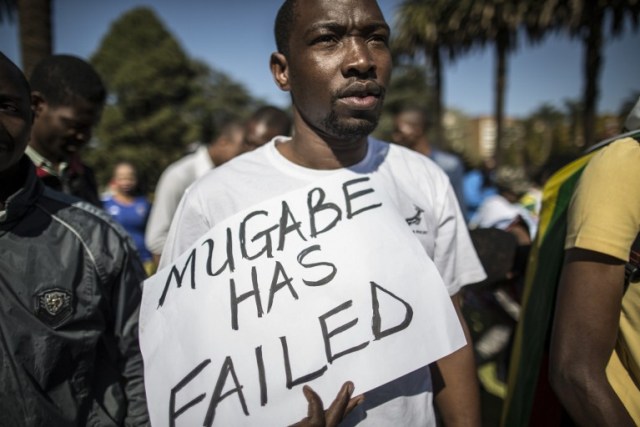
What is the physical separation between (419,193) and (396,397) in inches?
23.5

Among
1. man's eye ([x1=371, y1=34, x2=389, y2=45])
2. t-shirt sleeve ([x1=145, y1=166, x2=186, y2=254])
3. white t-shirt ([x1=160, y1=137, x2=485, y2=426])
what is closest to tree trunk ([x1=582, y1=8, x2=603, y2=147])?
t-shirt sleeve ([x1=145, y1=166, x2=186, y2=254])

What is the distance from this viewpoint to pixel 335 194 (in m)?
1.34

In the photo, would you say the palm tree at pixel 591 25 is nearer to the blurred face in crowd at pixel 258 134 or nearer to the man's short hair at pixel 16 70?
the blurred face in crowd at pixel 258 134

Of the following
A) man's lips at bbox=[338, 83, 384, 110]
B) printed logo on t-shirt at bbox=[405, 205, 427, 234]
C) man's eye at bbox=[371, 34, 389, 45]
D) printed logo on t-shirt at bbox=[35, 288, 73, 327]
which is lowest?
printed logo on t-shirt at bbox=[35, 288, 73, 327]

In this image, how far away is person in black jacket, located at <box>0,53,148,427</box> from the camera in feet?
4.30

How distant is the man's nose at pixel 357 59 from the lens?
1.35 metres

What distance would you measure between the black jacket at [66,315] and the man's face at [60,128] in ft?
2.84

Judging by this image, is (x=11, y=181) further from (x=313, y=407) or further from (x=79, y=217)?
(x=313, y=407)

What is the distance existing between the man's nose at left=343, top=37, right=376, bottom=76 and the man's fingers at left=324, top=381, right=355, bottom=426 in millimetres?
824

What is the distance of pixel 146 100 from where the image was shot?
31.8 meters

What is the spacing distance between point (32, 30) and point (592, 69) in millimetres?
12450

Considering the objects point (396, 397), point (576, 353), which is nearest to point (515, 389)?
point (576, 353)

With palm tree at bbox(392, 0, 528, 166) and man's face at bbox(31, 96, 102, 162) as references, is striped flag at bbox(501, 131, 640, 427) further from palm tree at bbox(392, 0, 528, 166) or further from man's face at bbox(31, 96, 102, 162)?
palm tree at bbox(392, 0, 528, 166)

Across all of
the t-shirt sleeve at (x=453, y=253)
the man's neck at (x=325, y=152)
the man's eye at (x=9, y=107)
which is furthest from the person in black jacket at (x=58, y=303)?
the t-shirt sleeve at (x=453, y=253)
